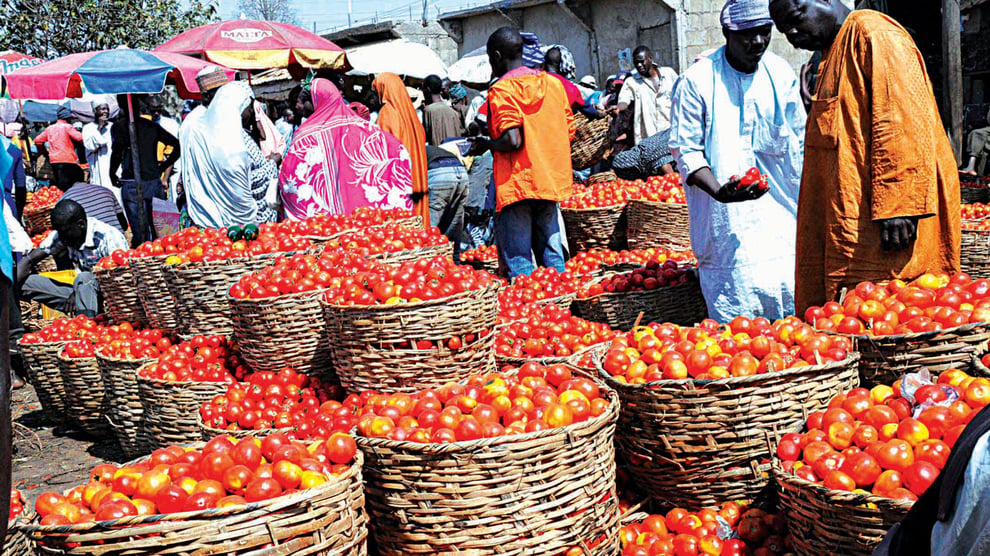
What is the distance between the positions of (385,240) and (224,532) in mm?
3595

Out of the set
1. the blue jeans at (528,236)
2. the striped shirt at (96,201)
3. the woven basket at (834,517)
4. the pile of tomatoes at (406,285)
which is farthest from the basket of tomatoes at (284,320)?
the striped shirt at (96,201)

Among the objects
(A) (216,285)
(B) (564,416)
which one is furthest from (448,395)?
(A) (216,285)

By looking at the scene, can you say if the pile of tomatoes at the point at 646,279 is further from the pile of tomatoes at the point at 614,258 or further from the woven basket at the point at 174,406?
the woven basket at the point at 174,406

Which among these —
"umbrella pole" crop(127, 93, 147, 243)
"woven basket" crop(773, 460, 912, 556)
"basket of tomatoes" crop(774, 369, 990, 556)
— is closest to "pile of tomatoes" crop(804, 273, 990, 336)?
"basket of tomatoes" crop(774, 369, 990, 556)

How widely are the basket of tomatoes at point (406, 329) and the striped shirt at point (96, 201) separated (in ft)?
25.1

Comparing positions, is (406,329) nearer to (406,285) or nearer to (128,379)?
(406,285)

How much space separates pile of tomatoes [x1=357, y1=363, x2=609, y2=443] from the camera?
97.7 inches

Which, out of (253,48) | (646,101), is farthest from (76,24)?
(646,101)

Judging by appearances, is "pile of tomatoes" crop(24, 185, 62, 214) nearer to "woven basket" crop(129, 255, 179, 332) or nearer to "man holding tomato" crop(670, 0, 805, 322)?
"woven basket" crop(129, 255, 179, 332)

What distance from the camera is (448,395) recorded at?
288 cm

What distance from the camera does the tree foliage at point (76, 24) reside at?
68.0ft

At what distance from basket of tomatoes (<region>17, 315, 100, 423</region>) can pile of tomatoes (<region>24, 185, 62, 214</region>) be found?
23.4 ft

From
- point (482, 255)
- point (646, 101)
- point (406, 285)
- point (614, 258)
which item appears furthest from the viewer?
point (646, 101)

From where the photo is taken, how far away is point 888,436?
239 centimetres
